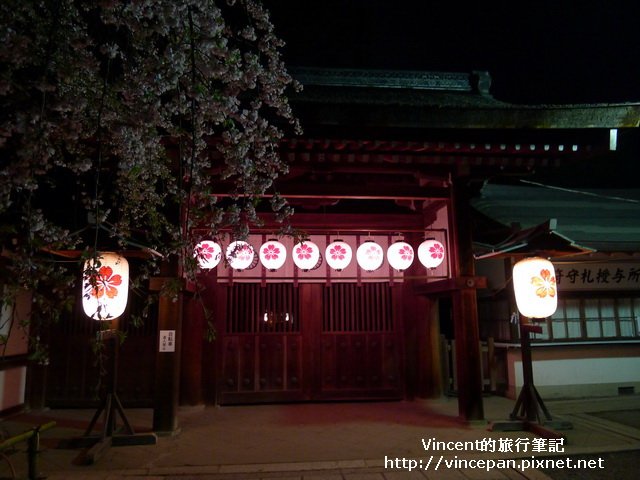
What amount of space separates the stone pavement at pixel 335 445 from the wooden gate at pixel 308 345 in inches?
25.5

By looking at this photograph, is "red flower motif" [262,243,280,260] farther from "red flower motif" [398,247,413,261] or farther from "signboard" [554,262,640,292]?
"signboard" [554,262,640,292]

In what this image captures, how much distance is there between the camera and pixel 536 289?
28.2 ft

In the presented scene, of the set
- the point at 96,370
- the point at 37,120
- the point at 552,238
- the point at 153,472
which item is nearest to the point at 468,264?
the point at 552,238

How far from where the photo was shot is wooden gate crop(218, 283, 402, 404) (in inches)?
432

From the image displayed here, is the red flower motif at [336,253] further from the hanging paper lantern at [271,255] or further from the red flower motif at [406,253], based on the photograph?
the red flower motif at [406,253]

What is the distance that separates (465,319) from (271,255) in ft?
13.9

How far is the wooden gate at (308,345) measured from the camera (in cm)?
1098

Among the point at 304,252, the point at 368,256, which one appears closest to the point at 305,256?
the point at 304,252

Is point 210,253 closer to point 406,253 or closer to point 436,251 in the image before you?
point 406,253

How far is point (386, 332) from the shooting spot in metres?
11.4

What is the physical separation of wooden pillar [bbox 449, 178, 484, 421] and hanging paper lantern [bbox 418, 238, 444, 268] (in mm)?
350

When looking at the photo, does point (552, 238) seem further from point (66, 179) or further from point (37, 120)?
point (66, 179)

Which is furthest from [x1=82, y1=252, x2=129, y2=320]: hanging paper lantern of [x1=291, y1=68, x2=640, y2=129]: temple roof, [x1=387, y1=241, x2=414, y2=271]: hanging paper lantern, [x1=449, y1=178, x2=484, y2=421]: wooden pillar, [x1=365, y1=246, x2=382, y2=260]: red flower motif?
[x1=449, y1=178, x2=484, y2=421]: wooden pillar

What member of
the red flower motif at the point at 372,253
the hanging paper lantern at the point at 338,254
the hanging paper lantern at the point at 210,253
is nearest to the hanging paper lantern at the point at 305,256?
the hanging paper lantern at the point at 338,254
